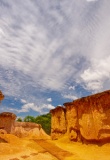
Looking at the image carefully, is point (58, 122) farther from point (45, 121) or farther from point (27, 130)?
point (45, 121)

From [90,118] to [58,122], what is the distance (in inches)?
309

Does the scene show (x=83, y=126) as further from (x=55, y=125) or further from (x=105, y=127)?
(x=55, y=125)

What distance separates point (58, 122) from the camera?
20031mm

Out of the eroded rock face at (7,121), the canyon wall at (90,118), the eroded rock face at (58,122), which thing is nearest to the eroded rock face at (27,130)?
the eroded rock face at (7,121)

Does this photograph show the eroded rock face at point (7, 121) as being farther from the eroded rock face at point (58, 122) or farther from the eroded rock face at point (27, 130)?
the eroded rock face at point (58, 122)

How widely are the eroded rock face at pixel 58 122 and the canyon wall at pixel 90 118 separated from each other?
160 inches

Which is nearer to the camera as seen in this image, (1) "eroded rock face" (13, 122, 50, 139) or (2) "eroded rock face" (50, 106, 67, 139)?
(2) "eroded rock face" (50, 106, 67, 139)

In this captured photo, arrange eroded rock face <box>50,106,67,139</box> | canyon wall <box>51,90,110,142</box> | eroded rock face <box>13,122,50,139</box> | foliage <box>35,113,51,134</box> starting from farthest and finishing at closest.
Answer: foliage <box>35,113,51,134</box>, eroded rock face <box>13,122,50,139</box>, eroded rock face <box>50,106,67,139</box>, canyon wall <box>51,90,110,142</box>

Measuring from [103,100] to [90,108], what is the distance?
1319 millimetres

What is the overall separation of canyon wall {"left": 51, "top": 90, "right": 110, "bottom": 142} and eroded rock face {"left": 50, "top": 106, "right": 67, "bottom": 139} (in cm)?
406

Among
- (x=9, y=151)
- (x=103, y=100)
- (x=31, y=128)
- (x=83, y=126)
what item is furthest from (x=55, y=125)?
(x=31, y=128)

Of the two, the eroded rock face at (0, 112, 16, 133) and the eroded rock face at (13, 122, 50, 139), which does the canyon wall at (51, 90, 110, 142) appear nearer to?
the eroded rock face at (0, 112, 16, 133)

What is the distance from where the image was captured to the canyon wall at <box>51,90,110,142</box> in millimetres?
11758

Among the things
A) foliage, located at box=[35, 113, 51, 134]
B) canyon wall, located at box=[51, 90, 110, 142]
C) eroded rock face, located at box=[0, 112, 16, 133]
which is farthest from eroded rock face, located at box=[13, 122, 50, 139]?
canyon wall, located at box=[51, 90, 110, 142]
